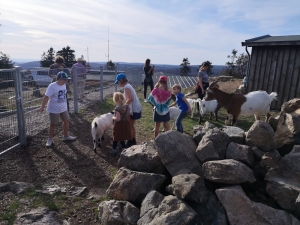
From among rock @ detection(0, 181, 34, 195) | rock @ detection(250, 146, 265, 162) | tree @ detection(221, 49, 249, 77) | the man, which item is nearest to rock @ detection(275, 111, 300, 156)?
rock @ detection(250, 146, 265, 162)

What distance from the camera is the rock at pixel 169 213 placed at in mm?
2691

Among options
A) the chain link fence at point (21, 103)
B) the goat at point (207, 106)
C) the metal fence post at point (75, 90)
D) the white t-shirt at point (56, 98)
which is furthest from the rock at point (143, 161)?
the metal fence post at point (75, 90)

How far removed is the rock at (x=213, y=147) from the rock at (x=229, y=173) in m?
0.29

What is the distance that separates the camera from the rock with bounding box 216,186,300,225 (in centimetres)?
286

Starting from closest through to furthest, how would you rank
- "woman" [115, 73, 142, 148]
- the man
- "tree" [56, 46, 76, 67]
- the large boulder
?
the large boulder, "woman" [115, 73, 142, 148], the man, "tree" [56, 46, 76, 67]

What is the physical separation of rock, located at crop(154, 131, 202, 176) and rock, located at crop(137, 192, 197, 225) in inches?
28.6

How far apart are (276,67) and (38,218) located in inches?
400

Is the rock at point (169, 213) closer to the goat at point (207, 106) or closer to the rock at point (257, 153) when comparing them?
the rock at point (257, 153)

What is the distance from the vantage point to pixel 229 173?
3.14 metres

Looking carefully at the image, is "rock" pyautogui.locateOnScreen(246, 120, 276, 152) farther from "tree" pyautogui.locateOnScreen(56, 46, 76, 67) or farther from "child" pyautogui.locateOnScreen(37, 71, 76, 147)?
"tree" pyautogui.locateOnScreen(56, 46, 76, 67)

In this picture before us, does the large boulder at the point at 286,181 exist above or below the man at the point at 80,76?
below

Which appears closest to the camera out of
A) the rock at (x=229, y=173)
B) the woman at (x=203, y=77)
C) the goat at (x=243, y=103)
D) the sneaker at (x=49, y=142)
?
the rock at (x=229, y=173)

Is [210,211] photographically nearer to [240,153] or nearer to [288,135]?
[240,153]

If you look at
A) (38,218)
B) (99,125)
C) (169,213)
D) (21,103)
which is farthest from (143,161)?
(21,103)
